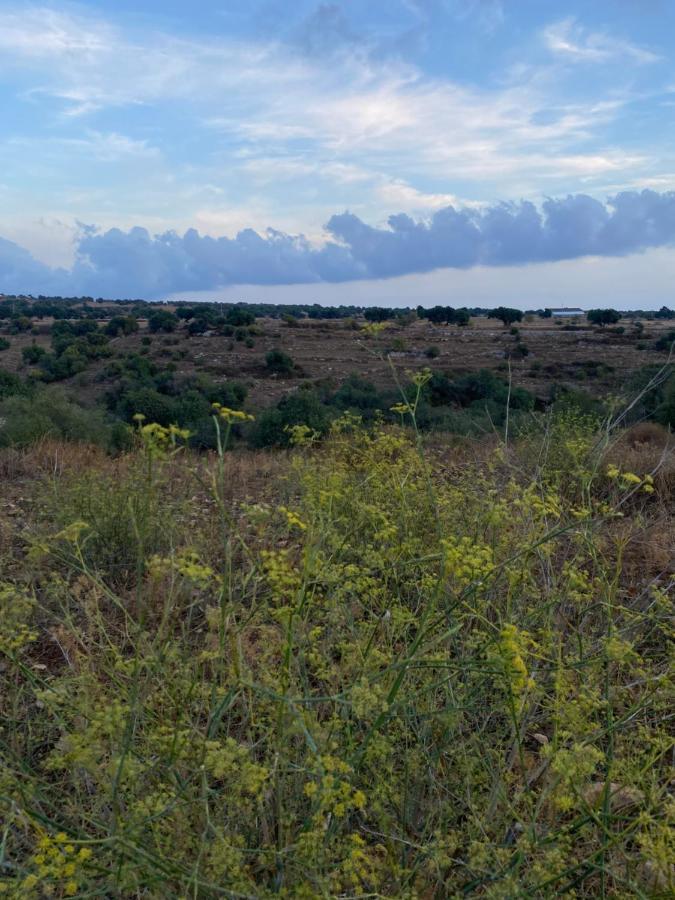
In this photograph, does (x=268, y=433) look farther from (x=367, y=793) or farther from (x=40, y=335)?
(x=40, y=335)

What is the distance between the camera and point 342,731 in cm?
202

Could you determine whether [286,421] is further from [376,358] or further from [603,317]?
[603,317]

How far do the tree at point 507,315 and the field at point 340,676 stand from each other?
53396 mm

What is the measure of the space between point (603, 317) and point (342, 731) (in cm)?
5890

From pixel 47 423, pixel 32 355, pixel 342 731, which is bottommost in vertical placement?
pixel 342 731

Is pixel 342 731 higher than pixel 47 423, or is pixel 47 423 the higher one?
pixel 47 423

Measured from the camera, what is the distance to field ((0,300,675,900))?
1.43 metres

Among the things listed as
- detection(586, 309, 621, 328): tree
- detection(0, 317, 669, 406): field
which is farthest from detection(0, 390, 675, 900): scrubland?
detection(586, 309, 621, 328): tree

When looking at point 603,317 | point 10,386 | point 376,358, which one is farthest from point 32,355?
point 603,317

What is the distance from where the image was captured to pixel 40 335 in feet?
144

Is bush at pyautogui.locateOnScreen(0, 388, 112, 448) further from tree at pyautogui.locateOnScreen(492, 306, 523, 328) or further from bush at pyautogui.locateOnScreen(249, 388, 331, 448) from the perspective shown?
tree at pyautogui.locateOnScreen(492, 306, 523, 328)

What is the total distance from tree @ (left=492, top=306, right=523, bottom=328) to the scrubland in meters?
56.6

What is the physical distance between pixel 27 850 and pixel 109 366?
28.6m

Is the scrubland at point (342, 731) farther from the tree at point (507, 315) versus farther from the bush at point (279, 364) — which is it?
the tree at point (507, 315)
